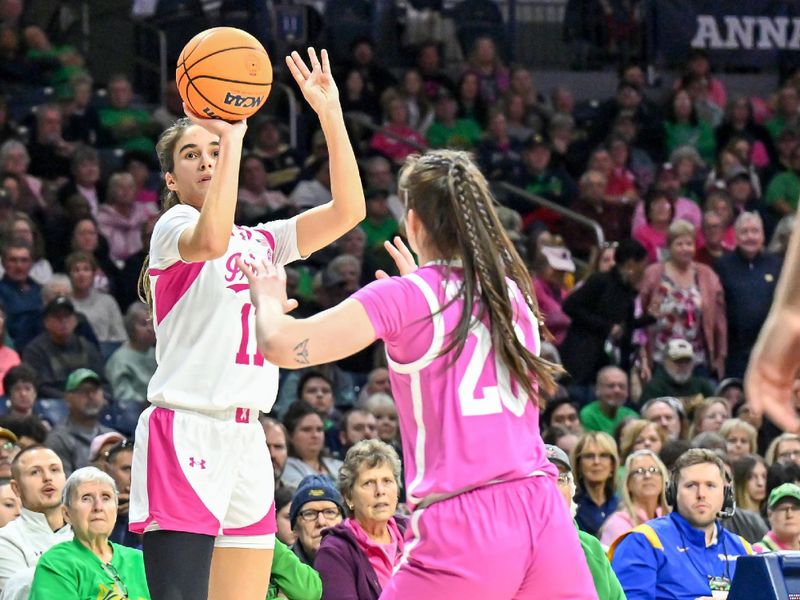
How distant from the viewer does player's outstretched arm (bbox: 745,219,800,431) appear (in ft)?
7.30

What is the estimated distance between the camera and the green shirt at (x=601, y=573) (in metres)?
6.83

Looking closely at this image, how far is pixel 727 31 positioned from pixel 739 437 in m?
8.79

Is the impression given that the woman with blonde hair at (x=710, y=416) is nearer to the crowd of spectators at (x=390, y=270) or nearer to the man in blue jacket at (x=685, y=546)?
the crowd of spectators at (x=390, y=270)

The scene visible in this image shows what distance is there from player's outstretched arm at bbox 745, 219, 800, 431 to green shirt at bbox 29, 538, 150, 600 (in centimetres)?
449

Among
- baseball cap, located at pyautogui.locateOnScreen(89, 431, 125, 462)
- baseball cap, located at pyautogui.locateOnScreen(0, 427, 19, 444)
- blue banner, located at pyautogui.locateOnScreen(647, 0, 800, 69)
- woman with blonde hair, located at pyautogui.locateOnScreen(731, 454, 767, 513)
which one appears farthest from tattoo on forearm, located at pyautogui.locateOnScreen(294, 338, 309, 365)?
blue banner, located at pyautogui.locateOnScreen(647, 0, 800, 69)

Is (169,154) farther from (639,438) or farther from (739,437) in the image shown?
(739,437)

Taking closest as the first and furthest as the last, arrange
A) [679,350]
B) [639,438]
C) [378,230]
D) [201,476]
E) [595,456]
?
[201,476], [595,456], [639,438], [679,350], [378,230]

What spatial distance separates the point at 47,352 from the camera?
10188mm

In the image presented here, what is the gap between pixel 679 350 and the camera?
11523 millimetres

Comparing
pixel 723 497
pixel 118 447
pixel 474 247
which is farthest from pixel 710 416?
pixel 474 247

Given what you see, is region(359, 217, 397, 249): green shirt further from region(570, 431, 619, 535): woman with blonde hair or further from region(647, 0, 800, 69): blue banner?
region(647, 0, 800, 69): blue banner

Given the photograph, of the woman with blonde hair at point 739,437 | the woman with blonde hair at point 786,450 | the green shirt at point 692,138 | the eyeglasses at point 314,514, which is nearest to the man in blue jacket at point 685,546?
the eyeglasses at point 314,514

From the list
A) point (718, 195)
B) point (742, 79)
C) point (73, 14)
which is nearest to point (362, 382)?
point (718, 195)

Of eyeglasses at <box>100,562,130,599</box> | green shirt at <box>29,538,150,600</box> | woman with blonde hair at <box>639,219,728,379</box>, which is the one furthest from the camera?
woman with blonde hair at <box>639,219,728,379</box>
